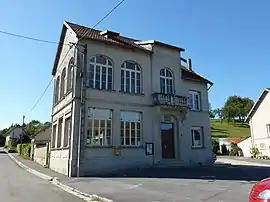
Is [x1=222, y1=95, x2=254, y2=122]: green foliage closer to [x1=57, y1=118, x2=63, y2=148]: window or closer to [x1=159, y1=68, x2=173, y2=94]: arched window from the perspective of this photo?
[x1=159, y1=68, x2=173, y2=94]: arched window

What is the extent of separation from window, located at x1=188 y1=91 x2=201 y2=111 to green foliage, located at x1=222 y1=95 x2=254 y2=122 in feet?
214

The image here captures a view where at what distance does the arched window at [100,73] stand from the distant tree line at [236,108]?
240 feet

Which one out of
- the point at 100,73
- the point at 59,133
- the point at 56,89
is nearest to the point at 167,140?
the point at 100,73

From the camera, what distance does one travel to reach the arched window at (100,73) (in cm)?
1895

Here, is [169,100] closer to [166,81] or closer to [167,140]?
[166,81]

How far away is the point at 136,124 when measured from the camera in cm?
1997

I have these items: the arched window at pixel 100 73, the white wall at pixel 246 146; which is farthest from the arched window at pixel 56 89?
the white wall at pixel 246 146

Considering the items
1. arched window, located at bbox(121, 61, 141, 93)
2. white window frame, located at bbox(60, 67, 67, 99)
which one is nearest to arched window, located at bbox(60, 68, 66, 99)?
white window frame, located at bbox(60, 67, 67, 99)

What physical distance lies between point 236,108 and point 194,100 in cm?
6607

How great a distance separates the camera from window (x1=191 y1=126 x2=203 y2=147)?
23.4 meters

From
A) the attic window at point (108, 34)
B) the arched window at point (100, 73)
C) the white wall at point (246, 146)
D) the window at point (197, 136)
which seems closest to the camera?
the arched window at point (100, 73)

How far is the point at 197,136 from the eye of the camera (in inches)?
934

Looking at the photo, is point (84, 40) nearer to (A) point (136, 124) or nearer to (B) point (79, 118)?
(B) point (79, 118)

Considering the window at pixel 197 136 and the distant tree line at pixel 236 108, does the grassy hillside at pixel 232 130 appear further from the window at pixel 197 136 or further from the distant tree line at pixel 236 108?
the window at pixel 197 136
